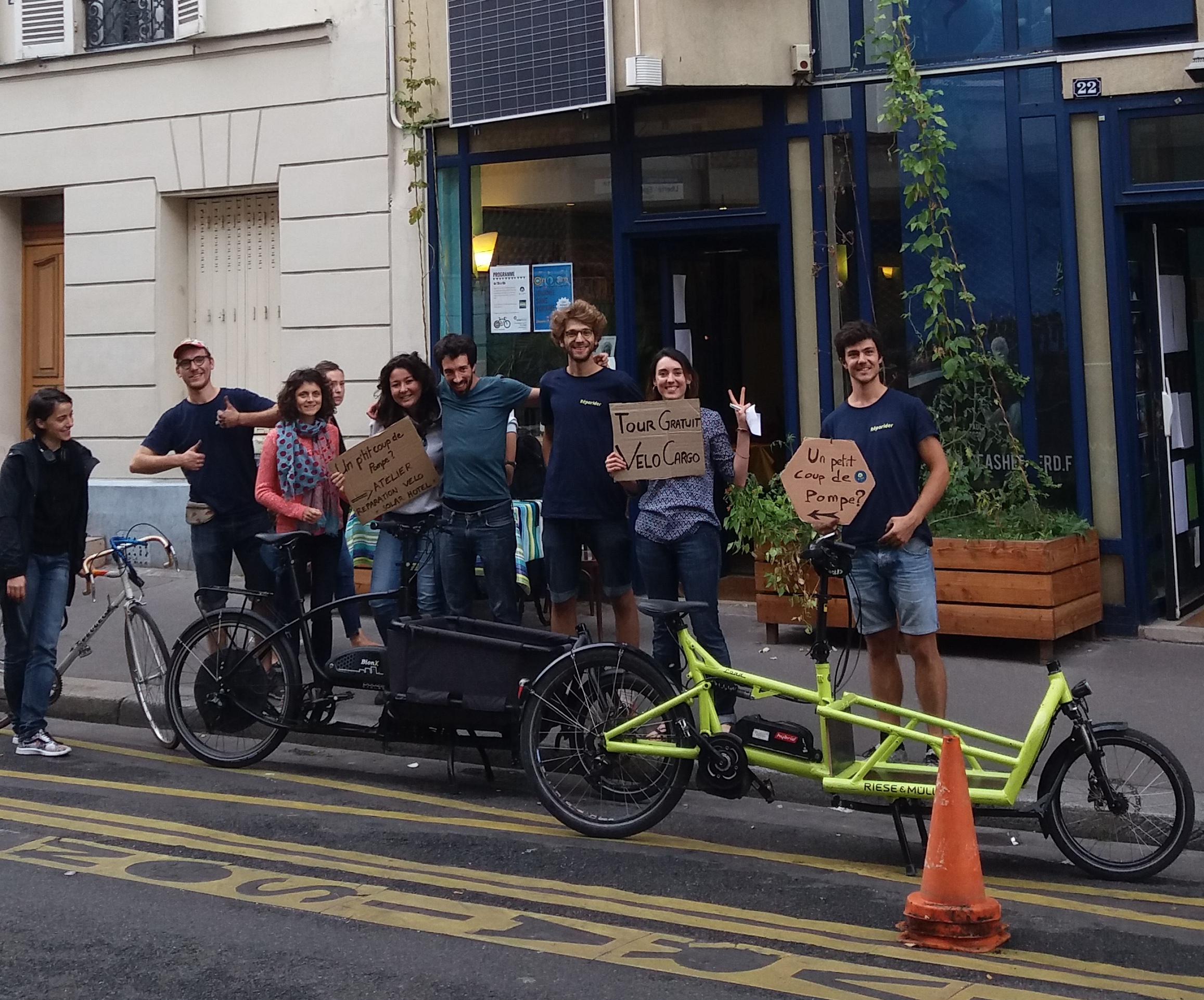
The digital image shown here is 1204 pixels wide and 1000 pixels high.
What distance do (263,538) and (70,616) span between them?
449cm

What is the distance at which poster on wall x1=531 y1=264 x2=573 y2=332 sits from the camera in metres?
11.6

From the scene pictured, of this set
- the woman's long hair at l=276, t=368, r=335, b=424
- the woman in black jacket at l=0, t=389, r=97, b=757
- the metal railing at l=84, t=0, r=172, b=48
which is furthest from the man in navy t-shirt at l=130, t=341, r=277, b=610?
the metal railing at l=84, t=0, r=172, b=48

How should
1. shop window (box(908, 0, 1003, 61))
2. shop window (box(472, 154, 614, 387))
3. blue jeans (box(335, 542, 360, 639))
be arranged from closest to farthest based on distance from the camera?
1. blue jeans (box(335, 542, 360, 639))
2. shop window (box(908, 0, 1003, 61))
3. shop window (box(472, 154, 614, 387))

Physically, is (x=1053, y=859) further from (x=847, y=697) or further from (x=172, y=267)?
(x=172, y=267)

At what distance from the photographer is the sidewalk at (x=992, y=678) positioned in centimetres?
780

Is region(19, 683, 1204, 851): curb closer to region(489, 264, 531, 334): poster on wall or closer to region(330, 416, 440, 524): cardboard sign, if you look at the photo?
region(330, 416, 440, 524): cardboard sign

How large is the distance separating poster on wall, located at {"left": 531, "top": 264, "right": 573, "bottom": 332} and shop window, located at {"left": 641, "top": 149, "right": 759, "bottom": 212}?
0.80 metres

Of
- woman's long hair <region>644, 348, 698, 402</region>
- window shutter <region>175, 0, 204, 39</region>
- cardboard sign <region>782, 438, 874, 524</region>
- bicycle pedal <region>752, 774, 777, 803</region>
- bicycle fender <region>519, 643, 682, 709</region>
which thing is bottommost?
bicycle pedal <region>752, 774, 777, 803</region>

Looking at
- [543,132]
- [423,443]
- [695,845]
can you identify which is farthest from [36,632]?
[543,132]

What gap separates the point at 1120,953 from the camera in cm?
497

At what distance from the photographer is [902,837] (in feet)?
19.2

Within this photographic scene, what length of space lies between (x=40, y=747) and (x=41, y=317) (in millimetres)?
6995

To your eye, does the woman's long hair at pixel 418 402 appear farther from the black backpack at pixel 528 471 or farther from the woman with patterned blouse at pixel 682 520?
the black backpack at pixel 528 471

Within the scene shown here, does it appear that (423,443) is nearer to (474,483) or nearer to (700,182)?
(474,483)
